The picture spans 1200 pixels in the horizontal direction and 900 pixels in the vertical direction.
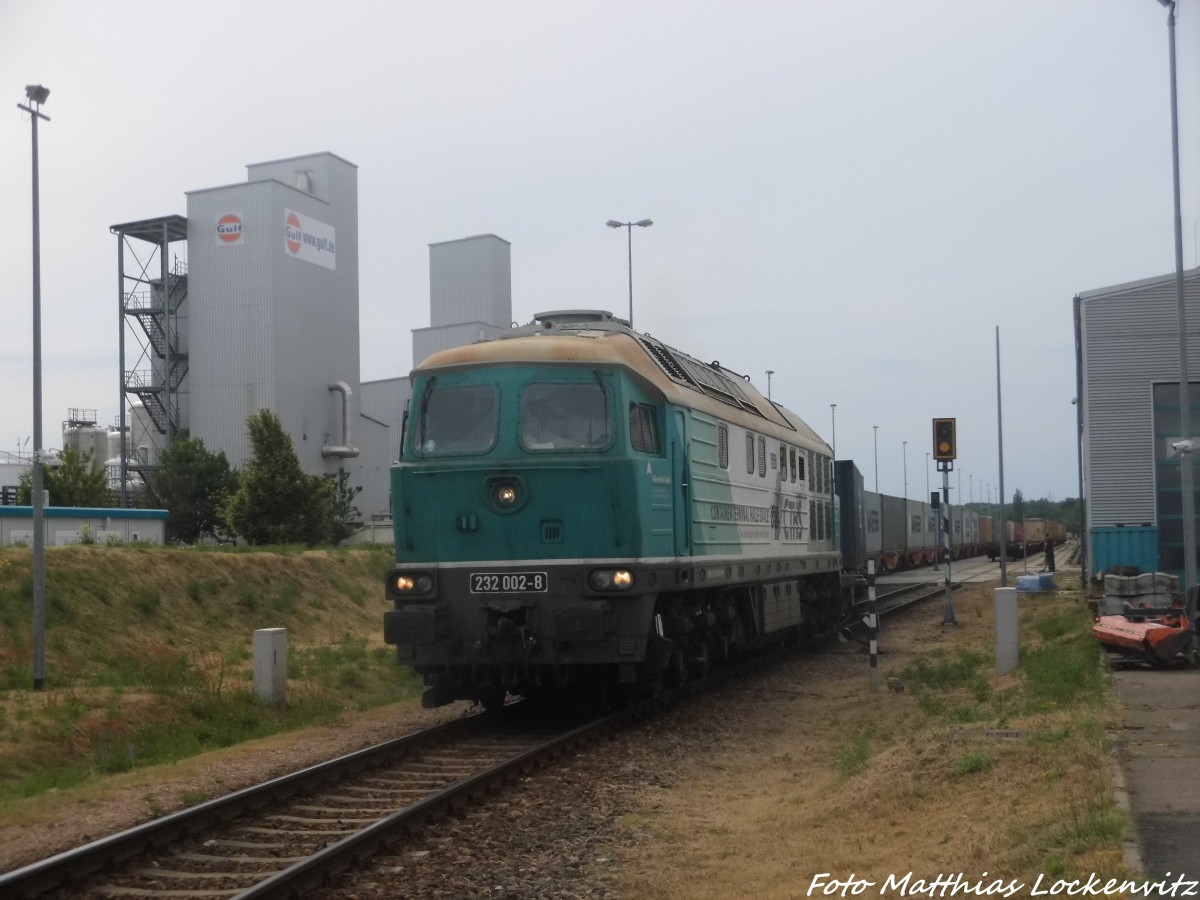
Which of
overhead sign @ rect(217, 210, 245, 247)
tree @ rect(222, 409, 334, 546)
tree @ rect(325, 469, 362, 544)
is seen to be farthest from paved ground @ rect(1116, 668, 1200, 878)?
→ overhead sign @ rect(217, 210, 245, 247)

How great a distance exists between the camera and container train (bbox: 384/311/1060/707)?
1202cm

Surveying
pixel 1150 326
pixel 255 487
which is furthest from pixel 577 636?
pixel 255 487

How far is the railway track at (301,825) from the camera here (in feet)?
Result: 23.1

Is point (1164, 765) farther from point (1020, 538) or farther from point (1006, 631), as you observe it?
point (1020, 538)

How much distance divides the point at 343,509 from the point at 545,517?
1753 inches

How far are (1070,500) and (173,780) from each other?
189862 mm

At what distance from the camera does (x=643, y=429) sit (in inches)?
499

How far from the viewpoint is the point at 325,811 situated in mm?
8930

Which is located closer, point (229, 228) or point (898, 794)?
point (898, 794)

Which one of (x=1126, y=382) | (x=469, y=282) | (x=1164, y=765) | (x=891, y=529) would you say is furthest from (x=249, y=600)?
(x=469, y=282)

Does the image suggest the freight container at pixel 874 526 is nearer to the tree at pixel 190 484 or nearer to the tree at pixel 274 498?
the tree at pixel 274 498

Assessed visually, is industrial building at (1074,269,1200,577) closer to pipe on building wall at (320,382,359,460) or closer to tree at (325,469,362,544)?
tree at (325,469,362,544)

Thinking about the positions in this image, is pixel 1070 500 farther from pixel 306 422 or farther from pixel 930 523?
pixel 306 422

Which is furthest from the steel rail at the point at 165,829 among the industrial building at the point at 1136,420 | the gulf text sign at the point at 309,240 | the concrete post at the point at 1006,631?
the gulf text sign at the point at 309,240
